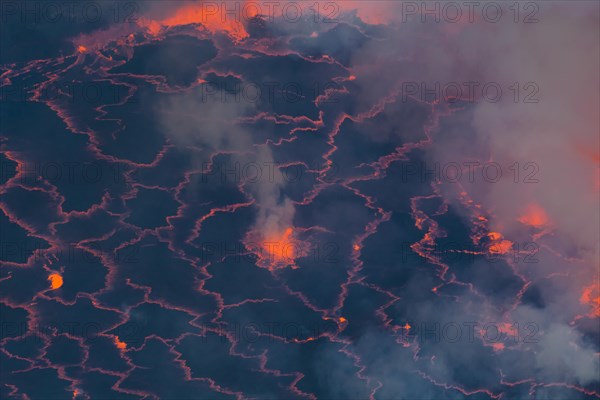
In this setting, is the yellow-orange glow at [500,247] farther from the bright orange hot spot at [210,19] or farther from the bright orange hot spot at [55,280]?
the bright orange hot spot at [55,280]

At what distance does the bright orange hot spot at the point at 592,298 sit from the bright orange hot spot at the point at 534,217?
0.65m

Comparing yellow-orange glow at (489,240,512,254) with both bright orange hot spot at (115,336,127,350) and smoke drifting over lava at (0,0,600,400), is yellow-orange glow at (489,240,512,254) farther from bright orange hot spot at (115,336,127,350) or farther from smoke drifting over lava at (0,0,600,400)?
Result: bright orange hot spot at (115,336,127,350)

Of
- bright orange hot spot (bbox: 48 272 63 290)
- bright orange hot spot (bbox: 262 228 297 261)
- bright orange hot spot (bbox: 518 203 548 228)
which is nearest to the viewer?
bright orange hot spot (bbox: 48 272 63 290)

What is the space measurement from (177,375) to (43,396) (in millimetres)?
1012

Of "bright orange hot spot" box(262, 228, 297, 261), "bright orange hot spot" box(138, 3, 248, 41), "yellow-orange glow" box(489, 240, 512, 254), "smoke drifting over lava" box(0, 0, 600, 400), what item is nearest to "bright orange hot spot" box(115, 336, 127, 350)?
"smoke drifting over lava" box(0, 0, 600, 400)

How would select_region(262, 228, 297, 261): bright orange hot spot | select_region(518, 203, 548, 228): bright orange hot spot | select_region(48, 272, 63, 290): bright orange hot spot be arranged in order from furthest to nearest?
select_region(518, 203, 548, 228): bright orange hot spot
select_region(262, 228, 297, 261): bright orange hot spot
select_region(48, 272, 63, 290): bright orange hot spot

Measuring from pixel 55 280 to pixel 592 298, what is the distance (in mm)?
4185

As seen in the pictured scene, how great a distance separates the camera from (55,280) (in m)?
3.56

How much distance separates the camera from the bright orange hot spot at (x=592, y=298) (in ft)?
12.6

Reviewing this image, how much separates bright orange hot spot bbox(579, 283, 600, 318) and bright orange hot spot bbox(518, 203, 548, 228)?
651mm

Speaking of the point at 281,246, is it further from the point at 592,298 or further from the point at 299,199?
the point at 592,298

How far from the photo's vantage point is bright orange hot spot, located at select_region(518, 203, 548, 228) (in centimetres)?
377

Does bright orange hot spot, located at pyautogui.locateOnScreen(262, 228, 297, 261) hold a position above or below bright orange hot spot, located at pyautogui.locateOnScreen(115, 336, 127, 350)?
above

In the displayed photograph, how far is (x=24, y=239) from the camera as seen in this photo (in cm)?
352
